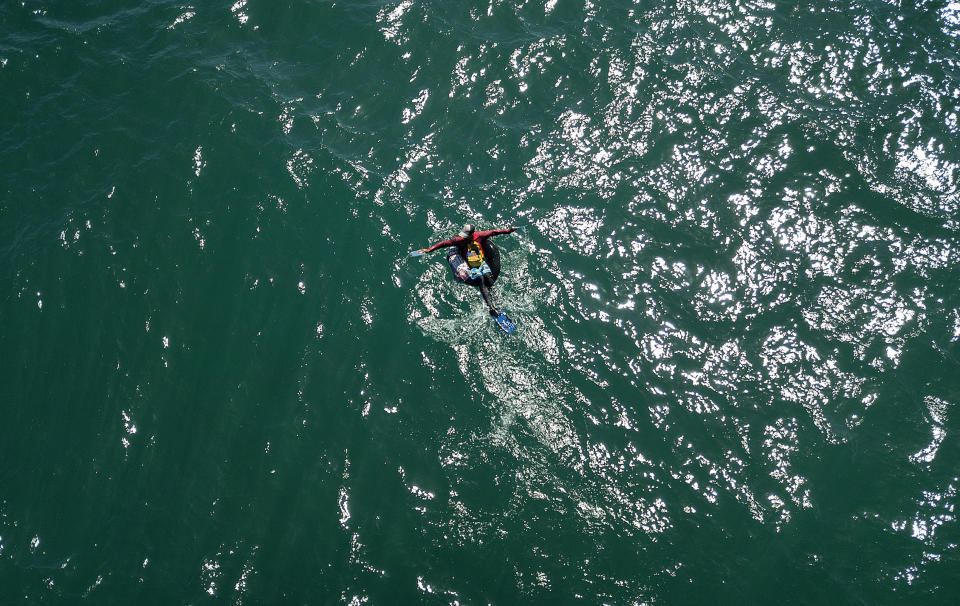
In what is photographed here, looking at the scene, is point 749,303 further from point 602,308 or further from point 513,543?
point 513,543

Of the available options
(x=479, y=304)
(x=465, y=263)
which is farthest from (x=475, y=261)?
(x=479, y=304)

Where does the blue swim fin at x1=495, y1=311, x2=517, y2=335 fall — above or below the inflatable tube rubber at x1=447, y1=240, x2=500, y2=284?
below

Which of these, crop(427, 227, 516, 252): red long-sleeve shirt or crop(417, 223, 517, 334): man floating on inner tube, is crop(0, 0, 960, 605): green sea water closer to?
crop(417, 223, 517, 334): man floating on inner tube

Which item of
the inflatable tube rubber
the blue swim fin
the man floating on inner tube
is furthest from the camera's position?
the inflatable tube rubber

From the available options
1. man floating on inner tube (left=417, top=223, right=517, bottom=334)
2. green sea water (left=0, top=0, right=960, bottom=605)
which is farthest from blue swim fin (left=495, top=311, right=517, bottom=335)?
green sea water (left=0, top=0, right=960, bottom=605)

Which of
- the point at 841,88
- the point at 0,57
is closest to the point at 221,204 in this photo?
the point at 0,57

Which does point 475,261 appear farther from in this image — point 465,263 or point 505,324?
point 505,324

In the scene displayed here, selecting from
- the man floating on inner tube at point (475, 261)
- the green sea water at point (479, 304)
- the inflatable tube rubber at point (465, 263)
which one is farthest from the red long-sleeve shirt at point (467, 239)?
the green sea water at point (479, 304)
